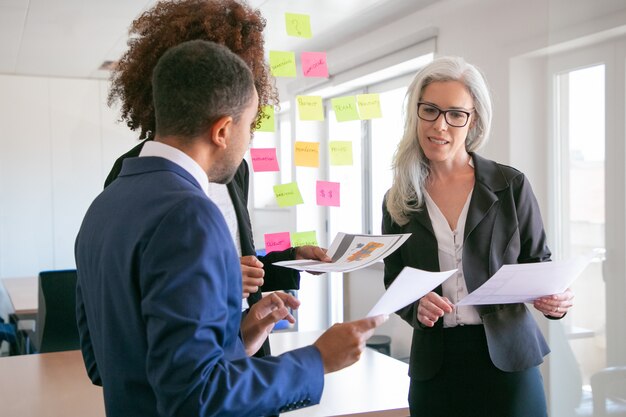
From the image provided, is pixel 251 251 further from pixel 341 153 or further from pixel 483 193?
pixel 341 153

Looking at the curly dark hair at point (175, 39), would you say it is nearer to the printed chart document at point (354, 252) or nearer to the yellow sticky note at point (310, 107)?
the printed chart document at point (354, 252)

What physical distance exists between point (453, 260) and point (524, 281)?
249 mm

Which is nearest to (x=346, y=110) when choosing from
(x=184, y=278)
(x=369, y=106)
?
(x=369, y=106)

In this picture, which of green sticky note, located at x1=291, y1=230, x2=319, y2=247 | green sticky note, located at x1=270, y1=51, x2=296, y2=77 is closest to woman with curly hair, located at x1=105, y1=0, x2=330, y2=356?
green sticky note, located at x1=270, y1=51, x2=296, y2=77

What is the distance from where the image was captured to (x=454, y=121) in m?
1.81

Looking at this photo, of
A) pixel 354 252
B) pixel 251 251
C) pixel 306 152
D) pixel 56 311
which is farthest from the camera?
pixel 306 152

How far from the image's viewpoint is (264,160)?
361cm

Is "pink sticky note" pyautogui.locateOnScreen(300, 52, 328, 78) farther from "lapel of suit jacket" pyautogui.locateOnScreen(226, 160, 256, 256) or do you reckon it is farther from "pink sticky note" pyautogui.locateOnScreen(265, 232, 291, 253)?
"lapel of suit jacket" pyautogui.locateOnScreen(226, 160, 256, 256)

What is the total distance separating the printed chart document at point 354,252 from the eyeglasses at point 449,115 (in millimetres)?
489

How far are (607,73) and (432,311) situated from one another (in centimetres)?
140

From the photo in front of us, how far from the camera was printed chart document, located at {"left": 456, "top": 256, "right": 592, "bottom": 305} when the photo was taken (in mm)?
1467

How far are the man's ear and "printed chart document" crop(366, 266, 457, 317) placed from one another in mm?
369

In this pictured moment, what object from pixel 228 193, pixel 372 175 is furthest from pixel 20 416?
pixel 372 175

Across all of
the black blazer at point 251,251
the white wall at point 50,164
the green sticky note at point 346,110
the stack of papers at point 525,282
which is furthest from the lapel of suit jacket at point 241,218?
the white wall at point 50,164
